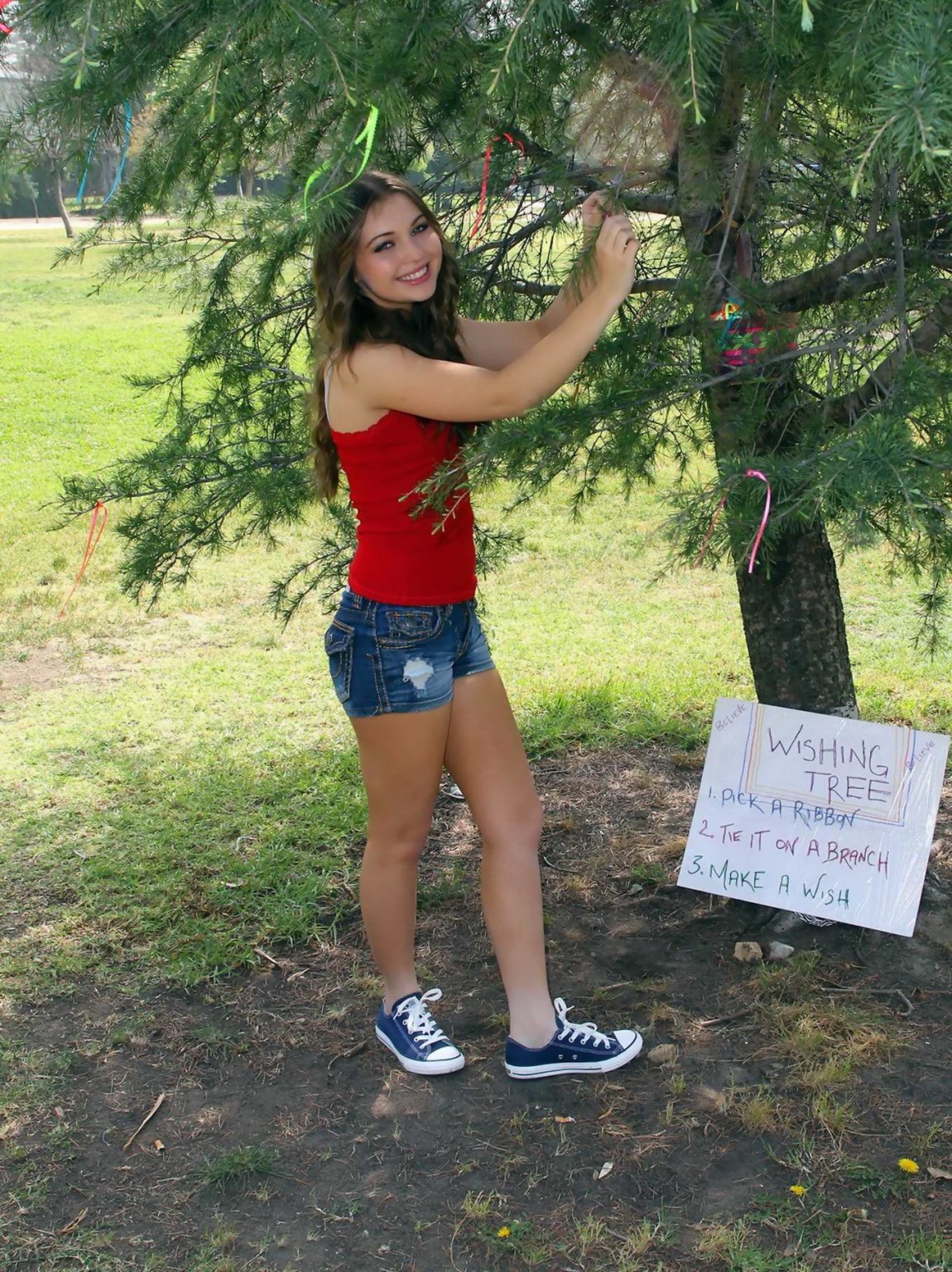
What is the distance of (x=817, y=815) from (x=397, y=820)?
3.33ft

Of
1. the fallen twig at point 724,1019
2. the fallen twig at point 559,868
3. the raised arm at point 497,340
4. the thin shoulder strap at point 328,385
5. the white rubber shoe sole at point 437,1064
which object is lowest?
the white rubber shoe sole at point 437,1064

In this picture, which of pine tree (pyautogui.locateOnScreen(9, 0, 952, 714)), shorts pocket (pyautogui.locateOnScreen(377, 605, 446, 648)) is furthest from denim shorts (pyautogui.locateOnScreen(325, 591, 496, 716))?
pine tree (pyautogui.locateOnScreen(9, 0, 952, 714))

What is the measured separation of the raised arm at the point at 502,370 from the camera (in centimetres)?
212

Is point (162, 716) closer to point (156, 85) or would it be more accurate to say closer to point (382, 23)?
point (156, 85)

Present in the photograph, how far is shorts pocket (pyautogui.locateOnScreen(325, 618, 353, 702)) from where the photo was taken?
256 cm

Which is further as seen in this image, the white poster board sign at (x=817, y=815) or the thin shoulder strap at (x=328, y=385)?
the white poster board sign at (x=817, y=815)

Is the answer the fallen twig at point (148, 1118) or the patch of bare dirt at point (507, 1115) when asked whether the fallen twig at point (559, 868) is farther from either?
the fallen twig at point (148, 1118)

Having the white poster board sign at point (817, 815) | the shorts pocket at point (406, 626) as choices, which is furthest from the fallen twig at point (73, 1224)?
the white poster board sign at point (817, 815)

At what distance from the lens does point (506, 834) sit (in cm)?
267

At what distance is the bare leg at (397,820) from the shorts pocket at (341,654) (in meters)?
0.07

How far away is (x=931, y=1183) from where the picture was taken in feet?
7.70

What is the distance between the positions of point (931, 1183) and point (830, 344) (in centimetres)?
151

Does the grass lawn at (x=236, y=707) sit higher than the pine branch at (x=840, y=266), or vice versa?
the pine branch at (x=840, y=266)

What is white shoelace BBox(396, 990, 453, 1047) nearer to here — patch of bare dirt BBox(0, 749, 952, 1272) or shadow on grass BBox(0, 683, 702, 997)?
patch of bare dirt BBox(0, 749, 952, 1272)
